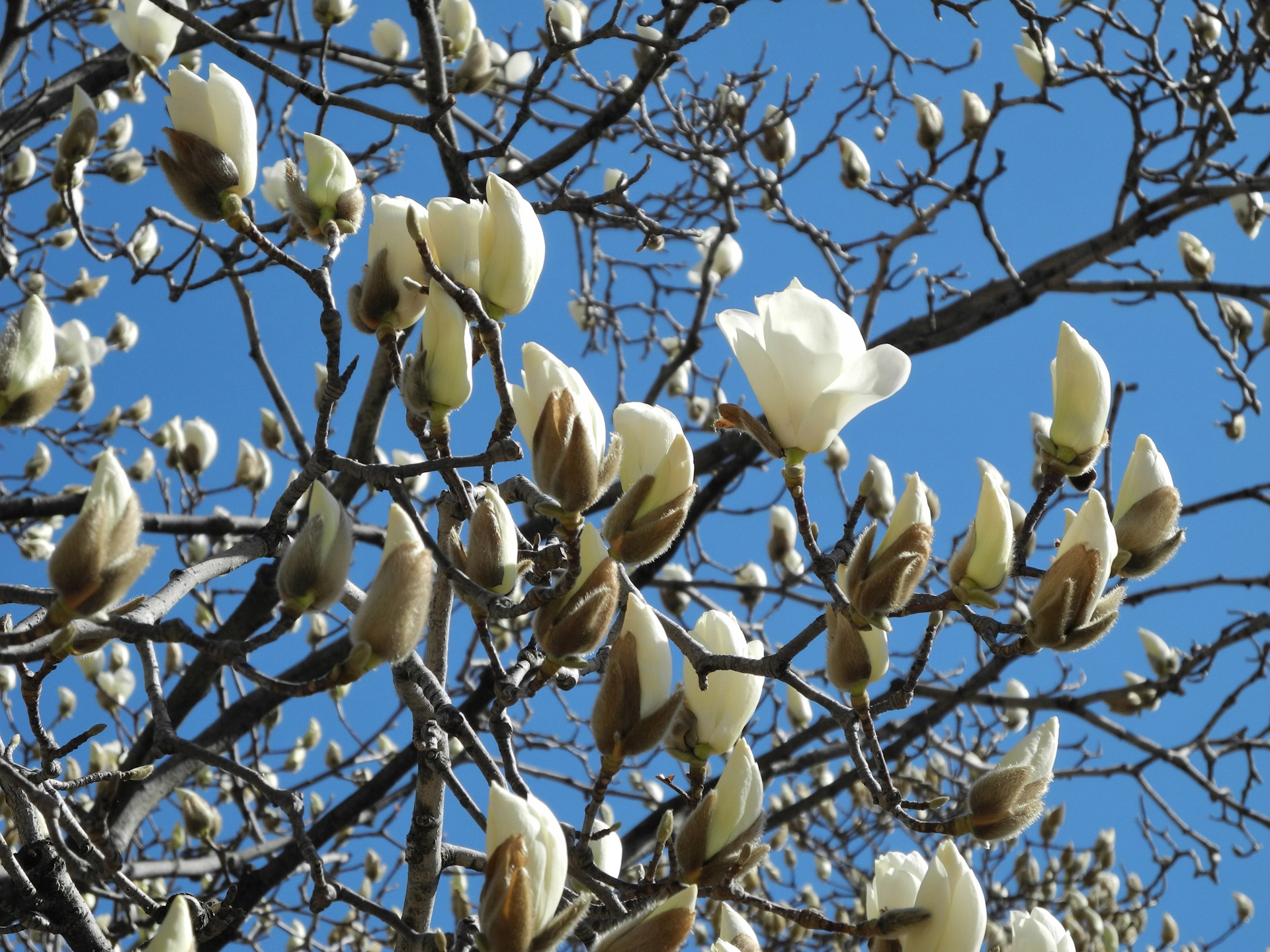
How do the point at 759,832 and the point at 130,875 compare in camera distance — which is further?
the point at 130,875

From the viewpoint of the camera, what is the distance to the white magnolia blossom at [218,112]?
98cm

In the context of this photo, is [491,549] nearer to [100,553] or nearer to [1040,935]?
[100,553]

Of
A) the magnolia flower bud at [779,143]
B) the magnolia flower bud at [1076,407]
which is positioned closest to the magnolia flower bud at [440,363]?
the magnolia flower bud at [1076,407]

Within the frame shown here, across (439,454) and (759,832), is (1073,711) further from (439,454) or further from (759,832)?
(439,454)

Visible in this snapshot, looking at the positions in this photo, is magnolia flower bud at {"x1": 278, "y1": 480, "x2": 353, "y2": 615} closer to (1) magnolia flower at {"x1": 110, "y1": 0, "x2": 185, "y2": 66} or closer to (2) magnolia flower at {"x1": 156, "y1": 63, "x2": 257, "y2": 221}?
(2) magnolia flower at {"x1": 156, "y1": 63, "x2": 257, "y2": 221}

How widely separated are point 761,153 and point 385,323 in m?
2.01

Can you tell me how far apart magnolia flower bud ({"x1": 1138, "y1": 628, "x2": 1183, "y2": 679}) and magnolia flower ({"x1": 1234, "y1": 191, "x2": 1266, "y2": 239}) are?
998 millimetres

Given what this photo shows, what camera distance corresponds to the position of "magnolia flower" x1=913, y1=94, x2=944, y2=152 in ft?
8.78

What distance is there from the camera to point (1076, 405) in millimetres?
978

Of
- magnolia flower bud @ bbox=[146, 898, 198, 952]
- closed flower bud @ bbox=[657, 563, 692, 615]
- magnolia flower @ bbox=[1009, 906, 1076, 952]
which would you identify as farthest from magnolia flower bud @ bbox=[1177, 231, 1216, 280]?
magnolia flower bud @ bbox=[146, 898, 198, 952]

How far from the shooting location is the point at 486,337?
2.87 feet

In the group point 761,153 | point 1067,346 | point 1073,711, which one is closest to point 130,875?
point 1067,346

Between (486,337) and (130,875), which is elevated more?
(486,337)

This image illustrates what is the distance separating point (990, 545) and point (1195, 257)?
192 centimetres
